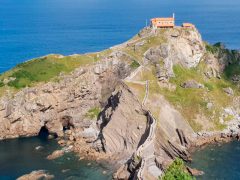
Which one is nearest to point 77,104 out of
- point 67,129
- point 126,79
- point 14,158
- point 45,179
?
point 67,129

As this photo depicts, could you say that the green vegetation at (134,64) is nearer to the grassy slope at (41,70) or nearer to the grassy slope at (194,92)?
the grassy slope at (194,92)

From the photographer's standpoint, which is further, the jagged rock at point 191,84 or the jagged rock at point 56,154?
the jagged rock at point 191,84

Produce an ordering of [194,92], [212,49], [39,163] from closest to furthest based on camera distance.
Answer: [39,163]
[194,92]
[212,49]

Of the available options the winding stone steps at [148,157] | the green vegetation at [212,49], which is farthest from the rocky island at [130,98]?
the winding stone steps at [148,157]

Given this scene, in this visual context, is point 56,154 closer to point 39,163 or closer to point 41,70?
point 39,163

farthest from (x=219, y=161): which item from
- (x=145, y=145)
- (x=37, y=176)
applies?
(x=37, y=176)
